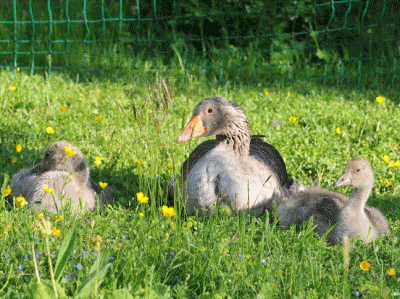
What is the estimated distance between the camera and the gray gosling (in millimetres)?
3771

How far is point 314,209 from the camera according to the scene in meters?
3.84

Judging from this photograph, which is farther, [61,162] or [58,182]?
[61,162]

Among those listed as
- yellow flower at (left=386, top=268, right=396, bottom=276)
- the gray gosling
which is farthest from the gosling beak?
yellow flower at (left=386, top=268, right=396, bottom=276)

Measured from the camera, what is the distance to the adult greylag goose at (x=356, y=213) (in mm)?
3598

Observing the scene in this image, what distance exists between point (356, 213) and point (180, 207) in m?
1.34


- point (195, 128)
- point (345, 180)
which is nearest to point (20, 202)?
point (195, 128)

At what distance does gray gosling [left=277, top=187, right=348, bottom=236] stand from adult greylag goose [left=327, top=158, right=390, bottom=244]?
0.33 ft

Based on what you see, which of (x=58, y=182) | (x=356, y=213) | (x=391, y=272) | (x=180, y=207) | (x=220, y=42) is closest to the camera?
(x=391, y=272)

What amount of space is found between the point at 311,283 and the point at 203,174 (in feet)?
4.44

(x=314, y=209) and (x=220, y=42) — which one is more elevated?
(x=220, y=42)

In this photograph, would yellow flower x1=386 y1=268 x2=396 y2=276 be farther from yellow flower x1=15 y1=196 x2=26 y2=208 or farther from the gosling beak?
yellow flower x1=15 y1=196 x2=26 y2=208

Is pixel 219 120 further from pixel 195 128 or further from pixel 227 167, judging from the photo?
pixel 227 167

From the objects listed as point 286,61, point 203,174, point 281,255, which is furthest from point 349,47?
point 281,255

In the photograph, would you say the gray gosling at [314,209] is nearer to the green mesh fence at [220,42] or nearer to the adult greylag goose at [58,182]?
the adult greylag goose at [58,182]
